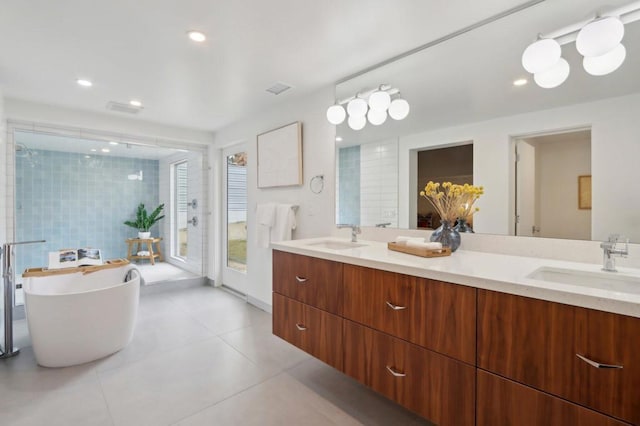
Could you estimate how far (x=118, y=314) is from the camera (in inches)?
95.1

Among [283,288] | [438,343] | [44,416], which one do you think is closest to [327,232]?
[283,288]

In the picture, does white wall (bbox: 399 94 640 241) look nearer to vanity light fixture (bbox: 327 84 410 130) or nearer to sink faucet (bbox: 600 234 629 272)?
sink faucet (bbox: 600 234 629 272)

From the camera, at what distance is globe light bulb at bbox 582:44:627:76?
4.55 ft

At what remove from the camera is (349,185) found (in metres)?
2.55

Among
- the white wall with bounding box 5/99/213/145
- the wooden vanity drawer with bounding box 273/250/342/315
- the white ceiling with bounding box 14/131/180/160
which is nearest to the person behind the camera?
the wooden vanity drawer with bounding box 273/250/342/315

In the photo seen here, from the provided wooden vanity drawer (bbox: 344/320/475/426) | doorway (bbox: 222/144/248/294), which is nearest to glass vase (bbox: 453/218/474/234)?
wooden vanity drawer (bbox: 344/320/475/426)

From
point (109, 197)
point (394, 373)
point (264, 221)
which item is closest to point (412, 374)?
point (394, 373)

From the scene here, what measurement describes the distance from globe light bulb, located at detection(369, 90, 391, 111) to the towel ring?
0.77m

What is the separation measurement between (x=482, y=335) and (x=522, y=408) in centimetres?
26

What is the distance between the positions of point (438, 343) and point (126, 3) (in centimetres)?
226

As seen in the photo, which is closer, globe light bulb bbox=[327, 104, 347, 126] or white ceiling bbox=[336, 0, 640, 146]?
white ceiling bbox=[336, 0, 640, 146]

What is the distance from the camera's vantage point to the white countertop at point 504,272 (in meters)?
0.93

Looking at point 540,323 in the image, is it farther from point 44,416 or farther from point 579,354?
point 44,416

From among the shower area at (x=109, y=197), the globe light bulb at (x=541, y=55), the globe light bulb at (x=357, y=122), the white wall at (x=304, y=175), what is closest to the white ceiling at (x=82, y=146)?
the shower area at (x=109, y=197)
